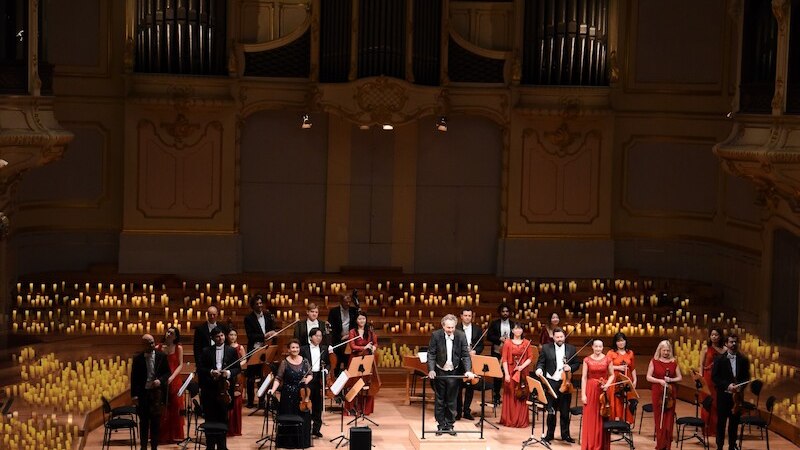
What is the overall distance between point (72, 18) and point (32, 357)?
19.1 feet

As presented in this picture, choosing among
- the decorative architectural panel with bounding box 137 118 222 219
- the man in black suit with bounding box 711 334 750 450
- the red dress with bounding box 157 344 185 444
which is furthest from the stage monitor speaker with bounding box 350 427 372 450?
the decorative architectural panel with bounding box 137 118 222 219

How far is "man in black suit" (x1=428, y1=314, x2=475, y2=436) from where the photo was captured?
56.9ft

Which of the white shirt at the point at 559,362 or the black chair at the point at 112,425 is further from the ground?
the white shirt at the point at 559,362

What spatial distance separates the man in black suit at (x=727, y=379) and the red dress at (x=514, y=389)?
216 cm

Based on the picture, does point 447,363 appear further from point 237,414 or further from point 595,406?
point 237,414

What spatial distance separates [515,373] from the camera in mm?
17984

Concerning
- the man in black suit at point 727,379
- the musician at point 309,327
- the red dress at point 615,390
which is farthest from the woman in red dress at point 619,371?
the musician at point 309,327

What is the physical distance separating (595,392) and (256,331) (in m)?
4.29

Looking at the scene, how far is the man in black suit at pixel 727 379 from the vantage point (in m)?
16.8

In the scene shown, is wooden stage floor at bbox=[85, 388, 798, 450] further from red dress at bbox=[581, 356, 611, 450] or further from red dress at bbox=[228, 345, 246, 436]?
red dress at bbox=[581, 356, 611, 450]

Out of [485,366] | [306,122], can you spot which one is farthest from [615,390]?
[306,122]

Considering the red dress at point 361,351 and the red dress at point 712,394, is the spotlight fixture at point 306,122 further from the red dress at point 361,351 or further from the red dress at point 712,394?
the red dress at point 712,394

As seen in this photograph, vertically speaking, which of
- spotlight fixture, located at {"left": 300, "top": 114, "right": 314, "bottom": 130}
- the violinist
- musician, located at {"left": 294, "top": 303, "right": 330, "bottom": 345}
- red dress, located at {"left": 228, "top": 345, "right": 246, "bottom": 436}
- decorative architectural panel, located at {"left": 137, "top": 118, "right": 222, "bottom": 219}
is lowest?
red dress, located at {"left": 228, "top": 345, "right": 246, "bottom": 436}

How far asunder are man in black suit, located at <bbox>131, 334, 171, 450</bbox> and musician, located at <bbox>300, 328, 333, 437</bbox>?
174 cm
